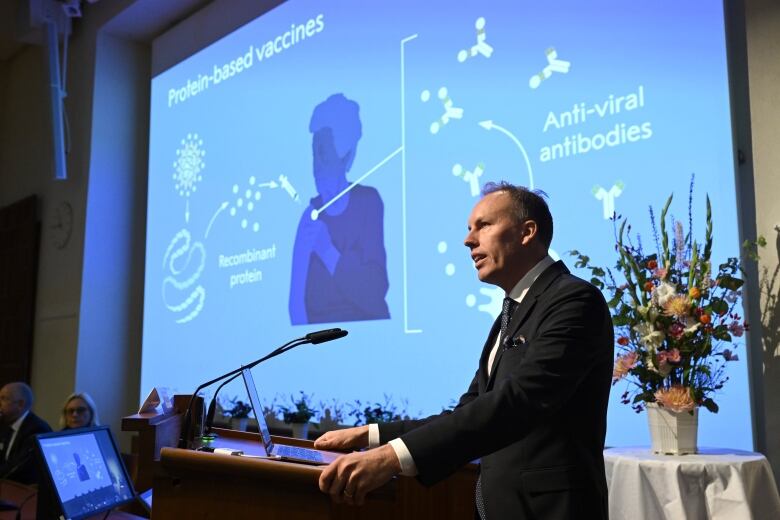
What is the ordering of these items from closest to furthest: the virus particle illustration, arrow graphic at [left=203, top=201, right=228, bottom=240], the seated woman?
the seated woman
arrow graphic at [left=203, top=201, right=228, bottom=240]
the virus particle illustration

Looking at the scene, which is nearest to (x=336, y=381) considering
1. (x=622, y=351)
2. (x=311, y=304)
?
(x=311, y=304)

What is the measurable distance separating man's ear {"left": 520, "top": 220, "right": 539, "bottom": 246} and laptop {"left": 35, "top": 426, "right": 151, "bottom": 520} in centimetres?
147

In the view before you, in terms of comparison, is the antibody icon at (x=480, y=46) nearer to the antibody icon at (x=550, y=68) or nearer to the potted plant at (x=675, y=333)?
the antibody icon at (x=550, y=68)

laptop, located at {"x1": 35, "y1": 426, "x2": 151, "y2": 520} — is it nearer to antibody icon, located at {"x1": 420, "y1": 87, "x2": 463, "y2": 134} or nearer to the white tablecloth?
the white tablecloth

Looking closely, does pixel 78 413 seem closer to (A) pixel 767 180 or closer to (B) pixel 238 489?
(B) pixel 238 489

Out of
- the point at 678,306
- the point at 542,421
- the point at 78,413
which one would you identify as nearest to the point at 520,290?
the point at 542,421

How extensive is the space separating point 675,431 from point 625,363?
0.91 feet

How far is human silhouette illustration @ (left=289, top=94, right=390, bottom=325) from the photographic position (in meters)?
4.68

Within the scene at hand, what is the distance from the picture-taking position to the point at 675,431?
2.74 meters

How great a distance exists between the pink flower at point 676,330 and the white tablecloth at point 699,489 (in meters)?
0.41

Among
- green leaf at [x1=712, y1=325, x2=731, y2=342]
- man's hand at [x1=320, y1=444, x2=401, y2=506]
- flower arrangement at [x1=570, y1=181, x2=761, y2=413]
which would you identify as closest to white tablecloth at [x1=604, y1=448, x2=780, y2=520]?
flower arrangement at [x1=570, y1=181, x2=761, y2=413]

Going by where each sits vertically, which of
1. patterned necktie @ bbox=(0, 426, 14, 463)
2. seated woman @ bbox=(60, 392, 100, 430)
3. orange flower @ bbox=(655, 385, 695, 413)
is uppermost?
orange flower @ bbox=(655, 385, 695, 413)

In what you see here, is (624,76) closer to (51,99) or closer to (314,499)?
(314,499)

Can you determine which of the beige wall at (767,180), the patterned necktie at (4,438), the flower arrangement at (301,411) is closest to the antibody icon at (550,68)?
Result: the beige wall at (767,180)
